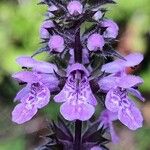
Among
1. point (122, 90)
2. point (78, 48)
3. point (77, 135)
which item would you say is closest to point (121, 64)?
point (122, 90)

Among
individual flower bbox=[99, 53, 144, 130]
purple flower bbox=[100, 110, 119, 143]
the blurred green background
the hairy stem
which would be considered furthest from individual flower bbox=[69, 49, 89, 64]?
the blurred green background

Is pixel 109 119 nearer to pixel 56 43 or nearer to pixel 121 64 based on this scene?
pixel 121 64

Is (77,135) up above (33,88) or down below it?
below

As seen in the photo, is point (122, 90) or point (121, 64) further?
point (121, 64)

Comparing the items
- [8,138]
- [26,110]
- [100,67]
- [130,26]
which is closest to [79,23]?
[100,67]

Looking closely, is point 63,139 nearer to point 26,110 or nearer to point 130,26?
point 26,110
